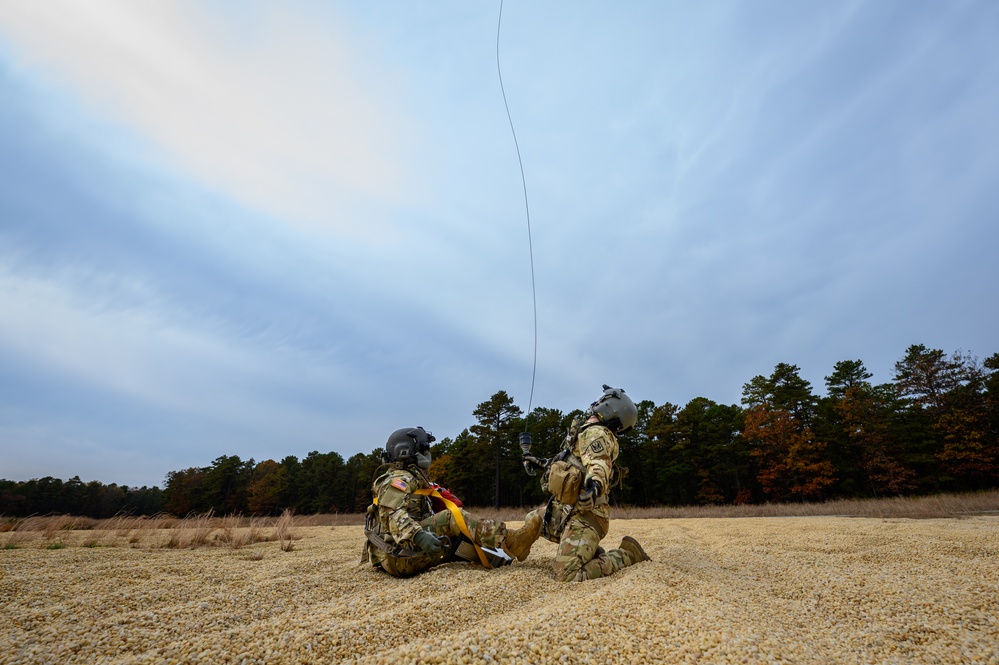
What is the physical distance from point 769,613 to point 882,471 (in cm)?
4078

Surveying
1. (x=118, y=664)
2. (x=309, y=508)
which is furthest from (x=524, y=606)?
(x=309, y=508)

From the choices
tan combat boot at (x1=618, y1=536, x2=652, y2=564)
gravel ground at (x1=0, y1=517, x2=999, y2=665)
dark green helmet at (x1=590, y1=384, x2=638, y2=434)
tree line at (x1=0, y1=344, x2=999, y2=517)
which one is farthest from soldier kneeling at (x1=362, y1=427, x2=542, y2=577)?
tree line at (x1=0, y1=344, x2=999, y2=517)

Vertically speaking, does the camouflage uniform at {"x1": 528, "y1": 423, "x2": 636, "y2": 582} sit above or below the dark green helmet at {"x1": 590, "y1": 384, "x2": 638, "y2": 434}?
below

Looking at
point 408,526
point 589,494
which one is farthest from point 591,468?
point 408,526

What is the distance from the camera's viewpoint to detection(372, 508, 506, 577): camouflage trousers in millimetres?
4996

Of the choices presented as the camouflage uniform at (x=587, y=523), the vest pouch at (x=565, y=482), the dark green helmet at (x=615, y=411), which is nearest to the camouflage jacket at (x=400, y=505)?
the camouflage uniform at (x=587, y=523)

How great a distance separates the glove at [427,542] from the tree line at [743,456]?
25559mm

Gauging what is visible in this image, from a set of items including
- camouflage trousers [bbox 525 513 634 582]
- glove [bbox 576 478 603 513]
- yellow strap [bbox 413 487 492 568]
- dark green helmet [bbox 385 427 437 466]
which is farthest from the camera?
dark green helmet [bbox 385 427 437 466]

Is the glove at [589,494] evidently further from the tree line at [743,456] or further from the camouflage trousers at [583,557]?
the tree line at [743,456]

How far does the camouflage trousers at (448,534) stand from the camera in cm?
500

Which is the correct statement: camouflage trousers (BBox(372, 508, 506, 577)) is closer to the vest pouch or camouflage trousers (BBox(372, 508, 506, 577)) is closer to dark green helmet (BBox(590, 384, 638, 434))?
the vest pouch

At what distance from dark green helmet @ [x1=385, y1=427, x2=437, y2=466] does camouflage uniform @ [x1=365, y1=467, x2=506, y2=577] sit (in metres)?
0.18

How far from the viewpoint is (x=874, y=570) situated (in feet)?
14.6

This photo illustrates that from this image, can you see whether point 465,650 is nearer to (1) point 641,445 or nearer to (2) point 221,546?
(2) point 221,546
